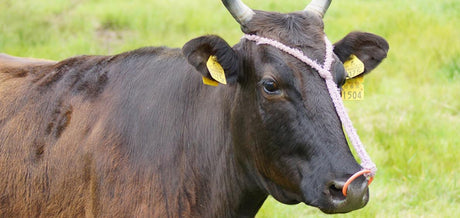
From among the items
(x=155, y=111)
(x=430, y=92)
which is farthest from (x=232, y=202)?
(x=430, y=92)

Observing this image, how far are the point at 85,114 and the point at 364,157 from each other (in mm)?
1752

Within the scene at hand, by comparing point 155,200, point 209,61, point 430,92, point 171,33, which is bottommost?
point 430,92

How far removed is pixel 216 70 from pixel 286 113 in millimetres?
454

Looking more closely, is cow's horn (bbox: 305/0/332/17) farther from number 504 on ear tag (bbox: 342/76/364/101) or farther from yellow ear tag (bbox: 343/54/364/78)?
number 504 on ear tag (bbox: 342/76/364/101)

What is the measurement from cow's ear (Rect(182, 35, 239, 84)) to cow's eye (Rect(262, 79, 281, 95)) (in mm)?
223

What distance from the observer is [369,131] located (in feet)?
24.3

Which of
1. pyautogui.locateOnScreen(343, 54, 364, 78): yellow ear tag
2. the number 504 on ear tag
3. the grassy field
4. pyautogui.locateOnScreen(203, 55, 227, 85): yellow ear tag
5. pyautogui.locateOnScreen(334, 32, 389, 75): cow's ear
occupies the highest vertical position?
pyautogui.locateOnScreen(203, 55, 227, 85): yellow ear tag

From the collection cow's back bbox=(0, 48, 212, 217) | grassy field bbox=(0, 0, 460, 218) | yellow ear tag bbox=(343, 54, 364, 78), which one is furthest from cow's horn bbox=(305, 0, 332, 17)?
grassy field bbox=(0, 0, 460, 218)

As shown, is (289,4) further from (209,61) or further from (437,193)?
(209,61)

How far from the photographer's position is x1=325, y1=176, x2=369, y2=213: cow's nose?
3.32 metres

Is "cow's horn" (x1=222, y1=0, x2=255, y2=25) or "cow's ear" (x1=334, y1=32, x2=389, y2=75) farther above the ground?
"cow's horn" (x1=222, y1=0, x2=255, y2=25)

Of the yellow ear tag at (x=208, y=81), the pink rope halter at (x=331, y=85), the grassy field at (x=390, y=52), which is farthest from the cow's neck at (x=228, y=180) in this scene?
the grassy field at (x=390, y=52)

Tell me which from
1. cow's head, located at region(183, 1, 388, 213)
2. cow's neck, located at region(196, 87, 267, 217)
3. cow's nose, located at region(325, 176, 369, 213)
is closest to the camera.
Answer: cow's nose, located at region(325, 176, 369, 213)

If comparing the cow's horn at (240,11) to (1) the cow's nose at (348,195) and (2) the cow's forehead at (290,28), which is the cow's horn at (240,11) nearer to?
(2) the cow's forehead at (290,28)
